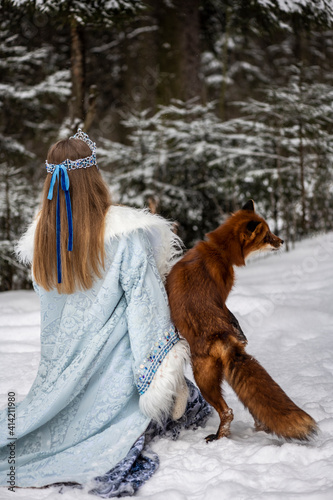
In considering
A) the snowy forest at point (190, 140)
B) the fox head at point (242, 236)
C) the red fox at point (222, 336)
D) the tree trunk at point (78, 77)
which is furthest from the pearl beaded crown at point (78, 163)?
the snowy forest at point (190, 140)

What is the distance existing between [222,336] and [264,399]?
367 millimetres

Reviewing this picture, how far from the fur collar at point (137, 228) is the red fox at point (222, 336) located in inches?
4.4

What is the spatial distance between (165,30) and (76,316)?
8.00m

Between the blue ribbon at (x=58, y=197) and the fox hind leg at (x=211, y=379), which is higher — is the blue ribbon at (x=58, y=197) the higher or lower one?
the higher one

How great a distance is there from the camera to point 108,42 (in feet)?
38.1

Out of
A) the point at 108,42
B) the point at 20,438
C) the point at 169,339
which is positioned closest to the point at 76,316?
the point at 169,339

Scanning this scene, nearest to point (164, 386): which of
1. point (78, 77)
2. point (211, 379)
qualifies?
point (211, 379)

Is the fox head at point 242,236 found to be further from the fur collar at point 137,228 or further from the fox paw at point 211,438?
the fox paw at point 211,438

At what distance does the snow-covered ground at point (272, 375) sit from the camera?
2.08 metres

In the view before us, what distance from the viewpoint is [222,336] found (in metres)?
2.41

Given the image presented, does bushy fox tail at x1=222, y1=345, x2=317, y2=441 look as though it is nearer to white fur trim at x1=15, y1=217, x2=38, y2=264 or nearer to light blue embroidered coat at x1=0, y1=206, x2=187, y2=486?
light blue embroidered coat at x1=0, y1=206, x2=187, y2=486

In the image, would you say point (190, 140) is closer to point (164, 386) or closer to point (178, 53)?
point (178, 53)

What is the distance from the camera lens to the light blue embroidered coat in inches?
92.7

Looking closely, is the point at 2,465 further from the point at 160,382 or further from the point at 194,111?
the point at 194,111
